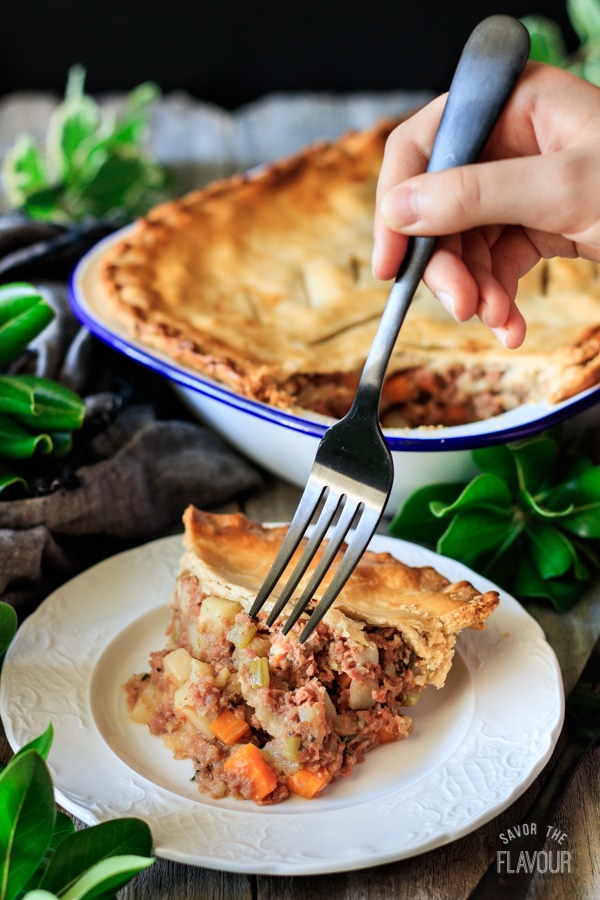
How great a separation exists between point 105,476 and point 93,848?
3.37 feet

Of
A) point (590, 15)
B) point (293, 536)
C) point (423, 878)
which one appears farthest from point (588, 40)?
point (423, 878)

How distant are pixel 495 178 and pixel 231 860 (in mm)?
973

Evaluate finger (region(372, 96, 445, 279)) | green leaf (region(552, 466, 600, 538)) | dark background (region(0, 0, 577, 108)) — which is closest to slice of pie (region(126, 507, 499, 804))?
green leaf (region(552, 466, 600, 538))

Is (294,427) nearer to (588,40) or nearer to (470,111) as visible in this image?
(470,111)

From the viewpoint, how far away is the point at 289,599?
1.56 m

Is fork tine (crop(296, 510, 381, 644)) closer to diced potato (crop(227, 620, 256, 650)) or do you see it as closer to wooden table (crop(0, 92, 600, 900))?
diced potato (crop(227, 620, 256, 650))

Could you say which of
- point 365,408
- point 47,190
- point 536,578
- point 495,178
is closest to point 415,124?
point 495,178

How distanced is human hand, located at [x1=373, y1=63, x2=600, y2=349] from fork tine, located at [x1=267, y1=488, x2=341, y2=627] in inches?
14.3

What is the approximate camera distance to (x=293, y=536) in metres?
1.56

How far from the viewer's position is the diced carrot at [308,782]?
4.79 ft

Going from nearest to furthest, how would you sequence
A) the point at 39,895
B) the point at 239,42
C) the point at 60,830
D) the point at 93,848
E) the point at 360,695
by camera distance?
the point at 39,895, the point at 93,848, the point at 60,830, the point at 360,695, the point at 239,42

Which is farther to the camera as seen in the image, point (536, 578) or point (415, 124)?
point (536, 578)

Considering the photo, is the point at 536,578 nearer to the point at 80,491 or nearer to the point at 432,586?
the point at 432,586

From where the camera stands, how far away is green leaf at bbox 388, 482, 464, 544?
6.77ft
